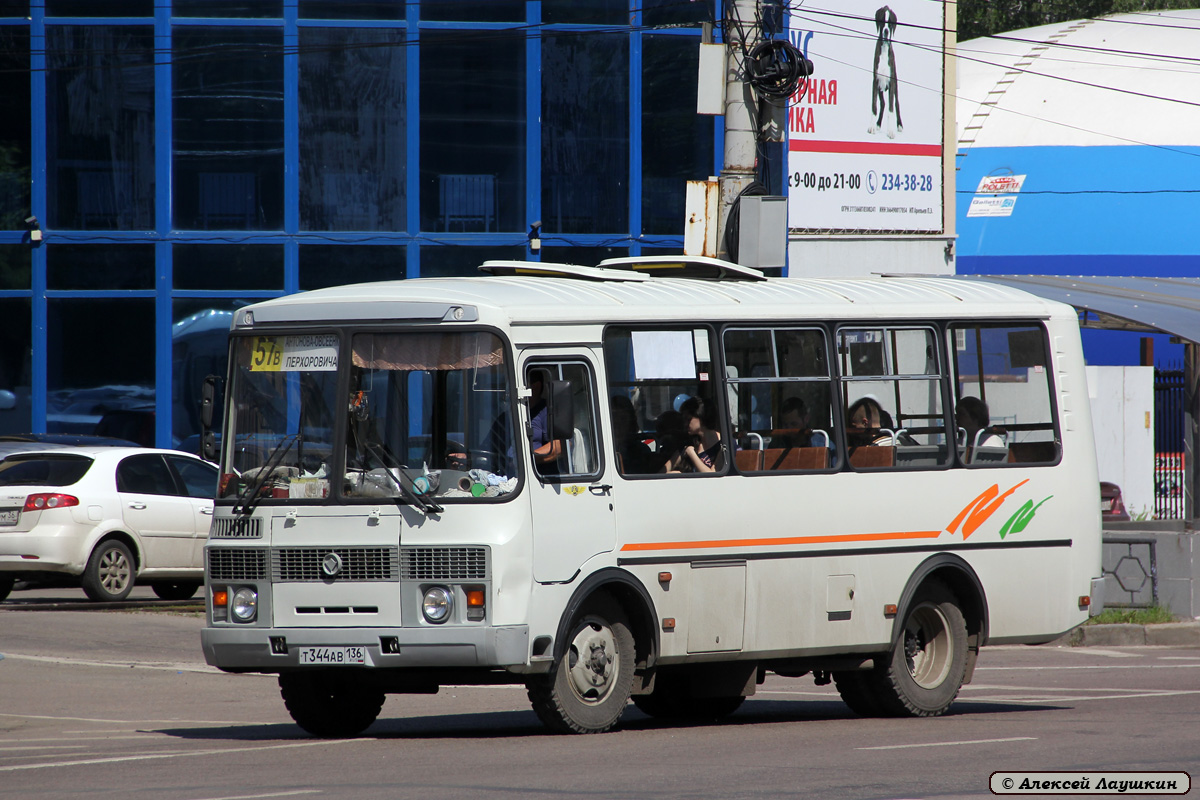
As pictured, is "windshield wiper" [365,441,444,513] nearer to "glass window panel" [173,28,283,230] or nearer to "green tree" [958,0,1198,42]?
"glass window panel" [173,28,283,230]

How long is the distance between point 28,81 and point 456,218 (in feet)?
20.7

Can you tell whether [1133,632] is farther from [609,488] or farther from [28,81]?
[28,81]

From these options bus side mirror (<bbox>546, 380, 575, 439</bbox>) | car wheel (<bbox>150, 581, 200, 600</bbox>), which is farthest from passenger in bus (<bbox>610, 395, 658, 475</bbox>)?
car wheel (<bbox>150, 581, 200, 600</bbox>)

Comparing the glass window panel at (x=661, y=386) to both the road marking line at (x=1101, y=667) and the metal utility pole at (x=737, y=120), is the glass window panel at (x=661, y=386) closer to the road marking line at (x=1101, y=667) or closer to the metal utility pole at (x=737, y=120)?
the metal utility pole at (x=737, y=120)

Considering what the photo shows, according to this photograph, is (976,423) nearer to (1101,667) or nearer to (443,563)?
(443,563)

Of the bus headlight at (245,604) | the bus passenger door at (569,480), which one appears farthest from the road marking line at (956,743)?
the bus headlight at (245,604)

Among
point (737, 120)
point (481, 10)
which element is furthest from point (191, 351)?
point (737, 120)

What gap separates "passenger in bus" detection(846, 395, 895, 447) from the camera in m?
11.4

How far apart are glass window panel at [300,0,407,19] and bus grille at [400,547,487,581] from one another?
1746 cm

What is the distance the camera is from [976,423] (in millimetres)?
11984

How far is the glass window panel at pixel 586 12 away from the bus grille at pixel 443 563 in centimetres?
1752

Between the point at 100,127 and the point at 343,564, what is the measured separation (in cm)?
1756

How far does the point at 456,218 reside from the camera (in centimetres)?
2625

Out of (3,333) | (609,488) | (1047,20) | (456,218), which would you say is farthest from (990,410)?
(1047,20)
